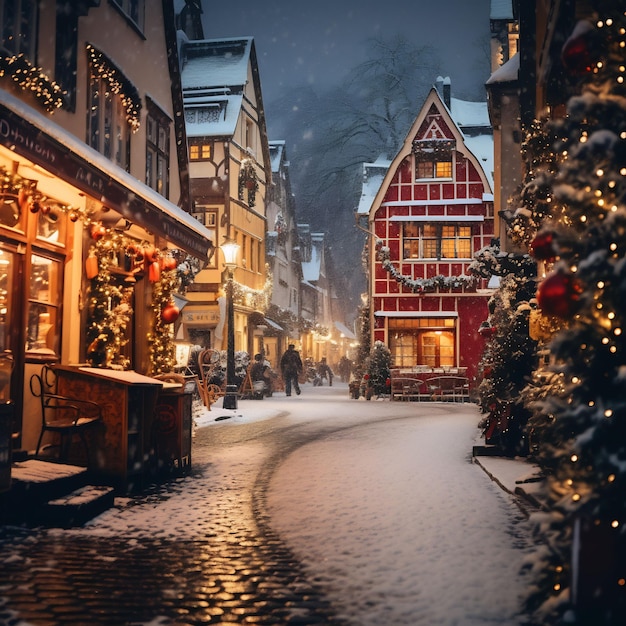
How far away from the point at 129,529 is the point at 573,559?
3938mm

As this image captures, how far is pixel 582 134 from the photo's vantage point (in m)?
4.25

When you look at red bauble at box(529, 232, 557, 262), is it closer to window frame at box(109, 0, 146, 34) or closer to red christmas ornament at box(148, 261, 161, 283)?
red christmas ornament at box(148, 261, 161, 283)

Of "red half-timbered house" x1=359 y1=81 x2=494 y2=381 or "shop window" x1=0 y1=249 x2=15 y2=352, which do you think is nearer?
"shop window" x1=0 y1=249 x2=15 y2=352

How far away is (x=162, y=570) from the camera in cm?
524

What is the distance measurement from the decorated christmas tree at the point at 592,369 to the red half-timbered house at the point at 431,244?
26.2 metres

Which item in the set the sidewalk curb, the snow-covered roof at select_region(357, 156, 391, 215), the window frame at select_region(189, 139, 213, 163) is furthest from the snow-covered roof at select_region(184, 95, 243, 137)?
the sidewalk curb

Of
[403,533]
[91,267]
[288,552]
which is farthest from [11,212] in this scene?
[403,533]

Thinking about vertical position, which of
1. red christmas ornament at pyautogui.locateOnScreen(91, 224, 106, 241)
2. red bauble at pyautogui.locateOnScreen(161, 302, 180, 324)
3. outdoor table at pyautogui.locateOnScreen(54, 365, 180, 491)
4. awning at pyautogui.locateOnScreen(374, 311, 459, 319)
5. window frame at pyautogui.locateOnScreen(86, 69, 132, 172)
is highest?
window frame at pyautogui.locateOnScreen(86, 69, 132, 172)

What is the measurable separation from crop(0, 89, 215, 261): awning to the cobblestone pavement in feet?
10.1

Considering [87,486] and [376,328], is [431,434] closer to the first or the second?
[87,486]

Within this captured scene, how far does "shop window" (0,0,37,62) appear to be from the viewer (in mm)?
8742

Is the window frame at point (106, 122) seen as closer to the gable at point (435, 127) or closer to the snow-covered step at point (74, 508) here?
the snow-covered step at point (74, 508)

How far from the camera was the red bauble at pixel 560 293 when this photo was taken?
12.5 ft

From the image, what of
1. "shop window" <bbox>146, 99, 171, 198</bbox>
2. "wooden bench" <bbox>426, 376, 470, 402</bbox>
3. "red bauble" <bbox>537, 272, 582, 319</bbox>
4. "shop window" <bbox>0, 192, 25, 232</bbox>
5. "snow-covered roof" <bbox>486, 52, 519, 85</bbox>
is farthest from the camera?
"wooden bench" <bbox>426, 376, 470, 402</bbox>
